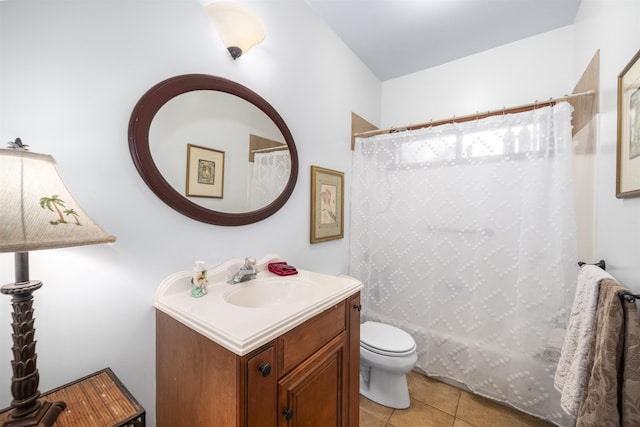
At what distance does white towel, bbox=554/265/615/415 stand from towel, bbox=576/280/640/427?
118 mm

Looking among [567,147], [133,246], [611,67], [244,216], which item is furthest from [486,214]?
[133,246]

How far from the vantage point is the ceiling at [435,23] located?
1.58m

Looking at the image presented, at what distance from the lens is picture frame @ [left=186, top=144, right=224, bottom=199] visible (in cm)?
105

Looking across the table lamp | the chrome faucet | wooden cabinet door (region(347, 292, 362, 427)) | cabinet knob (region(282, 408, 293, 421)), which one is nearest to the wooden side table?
the table lamp

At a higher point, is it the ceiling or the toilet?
the ceiling

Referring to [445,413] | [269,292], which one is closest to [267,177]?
[269,292]

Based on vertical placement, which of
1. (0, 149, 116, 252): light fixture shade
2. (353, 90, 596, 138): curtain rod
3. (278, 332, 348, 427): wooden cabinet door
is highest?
(353, 90, 596, 138): curtain rod

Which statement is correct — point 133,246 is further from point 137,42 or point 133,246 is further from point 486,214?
point 486,214

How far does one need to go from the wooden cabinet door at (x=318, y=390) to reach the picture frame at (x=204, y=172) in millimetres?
819

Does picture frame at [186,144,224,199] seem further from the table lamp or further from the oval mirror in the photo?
the table lamp

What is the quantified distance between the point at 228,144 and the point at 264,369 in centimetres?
97

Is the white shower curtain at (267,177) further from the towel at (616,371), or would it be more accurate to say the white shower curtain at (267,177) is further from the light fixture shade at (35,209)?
the towel at (616,371)

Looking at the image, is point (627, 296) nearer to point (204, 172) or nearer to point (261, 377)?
point (261, 377)

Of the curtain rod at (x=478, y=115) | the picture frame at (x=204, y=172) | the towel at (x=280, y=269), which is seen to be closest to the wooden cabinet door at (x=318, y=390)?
the towel at (x=280, y=269)
